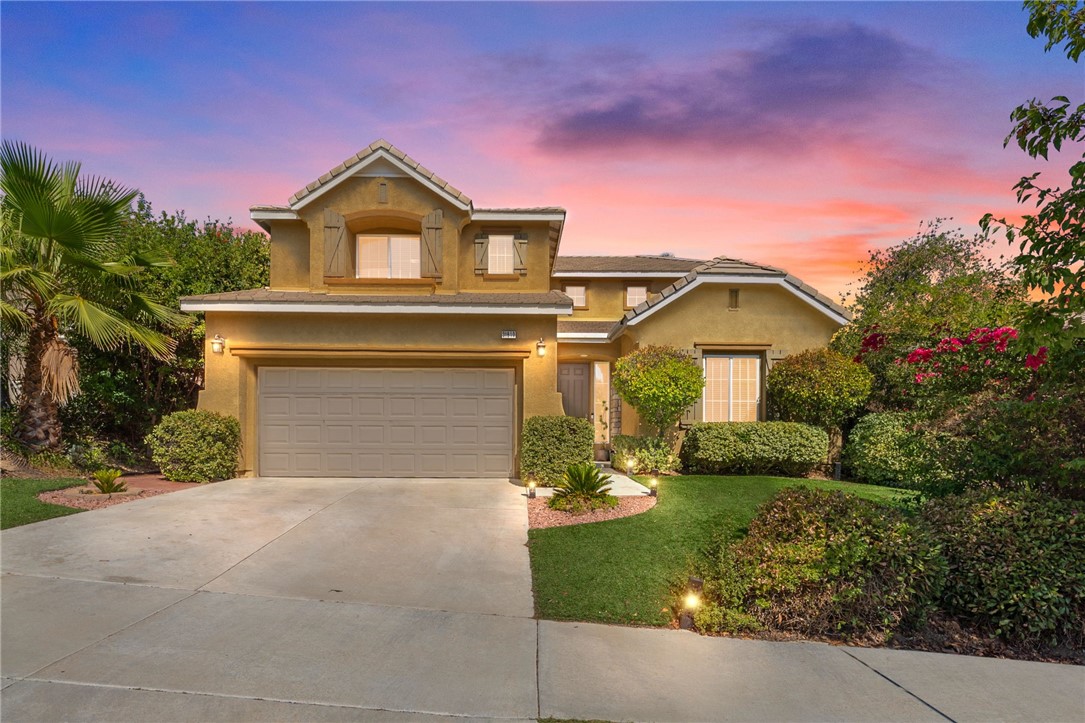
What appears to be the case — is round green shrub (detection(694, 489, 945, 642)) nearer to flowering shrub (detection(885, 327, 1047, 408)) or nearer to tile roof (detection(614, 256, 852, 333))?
flowering shrub (detection(885, 327, 1047, 408))

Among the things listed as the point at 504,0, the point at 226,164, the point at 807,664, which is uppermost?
the point at 504,0

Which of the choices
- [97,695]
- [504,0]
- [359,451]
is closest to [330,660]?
[97,695]

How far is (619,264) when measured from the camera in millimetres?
19938

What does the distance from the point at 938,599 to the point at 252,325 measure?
478 inches

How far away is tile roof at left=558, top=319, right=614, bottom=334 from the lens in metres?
17.0

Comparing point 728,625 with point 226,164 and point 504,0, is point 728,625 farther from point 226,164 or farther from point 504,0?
point 226,164

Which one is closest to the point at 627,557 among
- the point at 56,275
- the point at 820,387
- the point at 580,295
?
the point at 820,387

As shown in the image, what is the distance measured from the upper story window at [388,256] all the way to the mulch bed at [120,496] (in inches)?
233

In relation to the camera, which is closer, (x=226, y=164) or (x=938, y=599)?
(x=938, y=599)

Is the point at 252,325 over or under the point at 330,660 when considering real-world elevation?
over

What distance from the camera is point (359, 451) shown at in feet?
39.2

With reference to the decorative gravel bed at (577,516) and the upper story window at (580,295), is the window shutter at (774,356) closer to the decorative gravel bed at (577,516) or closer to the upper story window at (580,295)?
the decorative gravel bed at (577,516)

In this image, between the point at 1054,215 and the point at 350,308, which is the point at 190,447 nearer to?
the point at 350,308

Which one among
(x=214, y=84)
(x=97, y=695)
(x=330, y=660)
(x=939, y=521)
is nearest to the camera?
(x=97, y=695)
